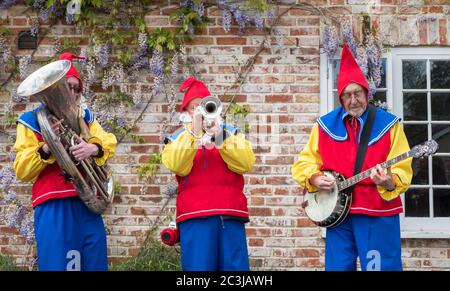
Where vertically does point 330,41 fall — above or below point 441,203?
above

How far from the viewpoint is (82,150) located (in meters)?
5.18

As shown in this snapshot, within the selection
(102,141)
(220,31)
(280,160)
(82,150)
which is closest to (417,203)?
(280,160)

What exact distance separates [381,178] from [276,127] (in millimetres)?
2096

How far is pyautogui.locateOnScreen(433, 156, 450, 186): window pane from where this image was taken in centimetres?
689

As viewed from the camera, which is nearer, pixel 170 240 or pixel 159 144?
pixel 170 240

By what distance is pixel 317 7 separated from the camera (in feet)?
22.8

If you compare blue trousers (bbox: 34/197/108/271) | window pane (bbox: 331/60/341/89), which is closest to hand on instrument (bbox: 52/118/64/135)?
blue trousers (bbox: 34/197/108/271)

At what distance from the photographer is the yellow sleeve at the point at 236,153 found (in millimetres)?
5148

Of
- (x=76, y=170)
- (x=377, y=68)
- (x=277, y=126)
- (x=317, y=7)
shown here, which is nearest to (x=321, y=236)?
(x=277, y=126)

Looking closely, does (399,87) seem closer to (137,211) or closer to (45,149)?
(137,211)

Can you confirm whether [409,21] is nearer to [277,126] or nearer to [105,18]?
[277,126]

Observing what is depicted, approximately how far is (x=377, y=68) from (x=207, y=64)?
144 cm

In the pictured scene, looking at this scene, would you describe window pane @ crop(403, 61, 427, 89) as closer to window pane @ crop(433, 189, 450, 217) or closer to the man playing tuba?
window pane @ crop(433, 189, 450, 217)

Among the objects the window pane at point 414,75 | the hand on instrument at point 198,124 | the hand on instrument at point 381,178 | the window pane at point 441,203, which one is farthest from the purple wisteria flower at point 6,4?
the window pane at point 441,203
